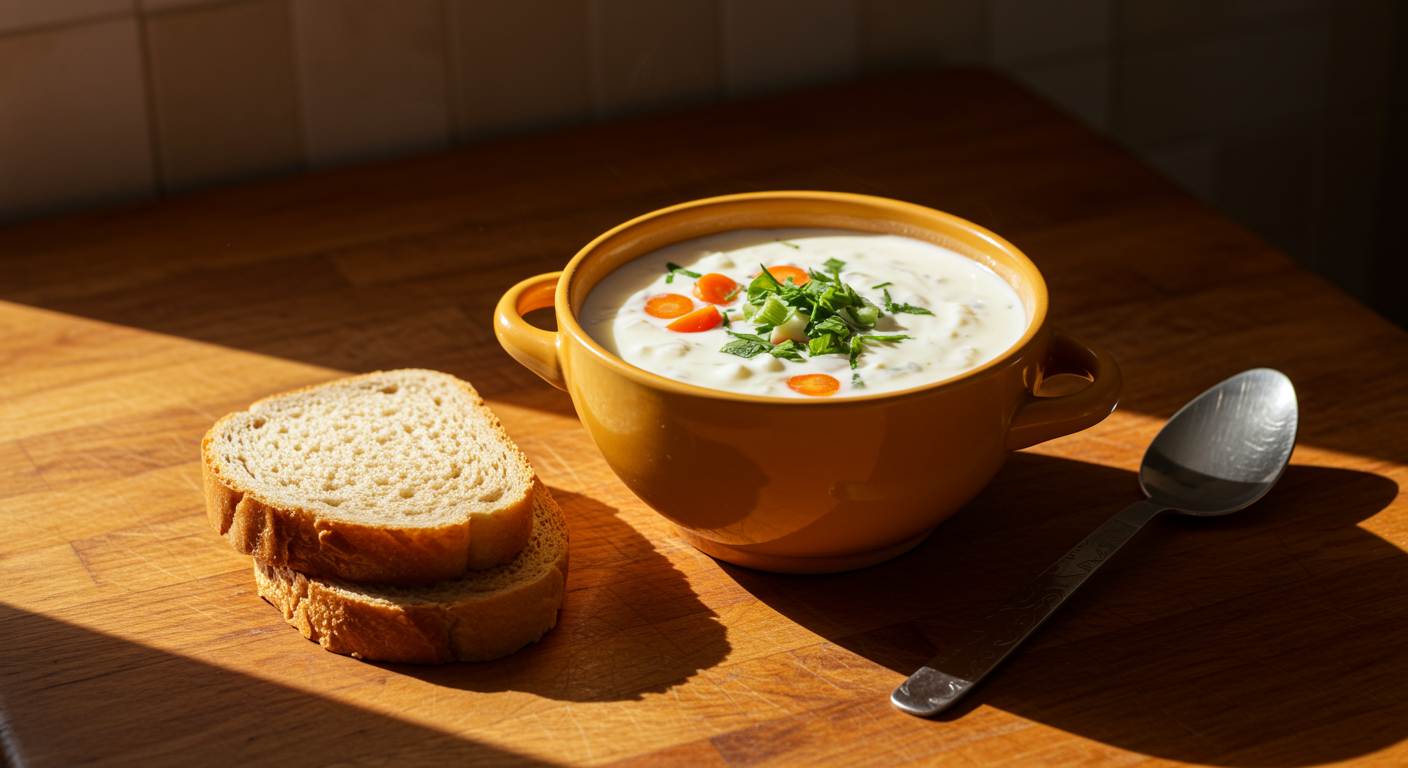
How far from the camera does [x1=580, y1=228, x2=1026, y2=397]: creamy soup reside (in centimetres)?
106

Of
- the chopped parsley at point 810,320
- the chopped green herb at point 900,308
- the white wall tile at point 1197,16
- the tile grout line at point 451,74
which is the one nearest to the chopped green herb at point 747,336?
the chopped parsley at point 810,320

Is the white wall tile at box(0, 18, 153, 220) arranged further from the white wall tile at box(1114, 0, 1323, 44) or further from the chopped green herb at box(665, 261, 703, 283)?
the white wall tile at box(1114, 0, 1323, 44)

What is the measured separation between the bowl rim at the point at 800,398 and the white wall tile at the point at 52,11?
2.70ft

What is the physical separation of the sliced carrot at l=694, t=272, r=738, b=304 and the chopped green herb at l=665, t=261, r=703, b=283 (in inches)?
1.0

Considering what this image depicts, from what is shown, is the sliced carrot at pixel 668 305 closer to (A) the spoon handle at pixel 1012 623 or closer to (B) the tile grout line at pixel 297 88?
(A) the spoon handle at pixel 1012 623

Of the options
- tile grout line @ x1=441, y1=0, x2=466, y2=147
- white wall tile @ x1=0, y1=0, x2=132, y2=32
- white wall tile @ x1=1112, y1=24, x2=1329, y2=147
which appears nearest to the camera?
white wall tile @ x1=0, y1=0, x2=132, y2=32

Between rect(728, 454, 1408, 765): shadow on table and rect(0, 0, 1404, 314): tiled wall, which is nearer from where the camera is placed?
rect(728, 454, 1408, 765): shadow on table

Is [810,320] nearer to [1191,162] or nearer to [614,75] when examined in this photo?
[614,75]

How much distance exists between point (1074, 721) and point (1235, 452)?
0.35 metres

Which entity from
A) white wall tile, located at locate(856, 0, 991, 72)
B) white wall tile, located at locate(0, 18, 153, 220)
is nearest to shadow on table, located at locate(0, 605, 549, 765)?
white wall tile, located at locate(0, 18, 153, 220)

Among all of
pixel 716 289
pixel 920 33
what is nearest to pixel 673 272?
pixel 716 289

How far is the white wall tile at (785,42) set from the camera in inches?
80.5

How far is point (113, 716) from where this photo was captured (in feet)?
3.35

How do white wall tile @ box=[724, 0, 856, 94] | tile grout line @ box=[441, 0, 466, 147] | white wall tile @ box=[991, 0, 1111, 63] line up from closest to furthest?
tile grout line @ box=[441, 0, 466, 147], white wall tile @ box=[724, 0, 856, 94], white wall tile @ box=[991, 0, 1111, 63]
